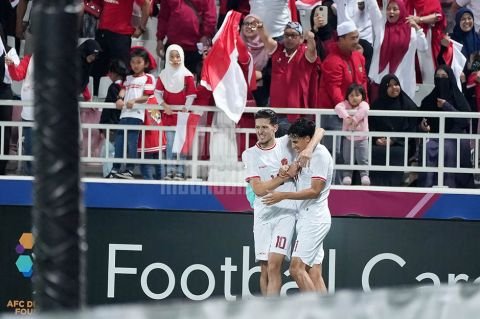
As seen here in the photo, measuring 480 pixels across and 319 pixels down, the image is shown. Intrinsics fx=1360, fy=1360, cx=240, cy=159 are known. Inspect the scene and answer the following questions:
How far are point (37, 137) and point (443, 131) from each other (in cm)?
849

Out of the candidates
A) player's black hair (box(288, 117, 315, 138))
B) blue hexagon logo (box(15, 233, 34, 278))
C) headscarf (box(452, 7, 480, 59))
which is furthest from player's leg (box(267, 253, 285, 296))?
headscarf (box(452, 7, 480, 59))

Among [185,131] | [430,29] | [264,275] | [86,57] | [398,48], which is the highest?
[430,29]

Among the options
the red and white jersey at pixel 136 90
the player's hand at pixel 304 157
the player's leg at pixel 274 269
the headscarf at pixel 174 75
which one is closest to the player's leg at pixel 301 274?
the player's leg at pixel 274 269

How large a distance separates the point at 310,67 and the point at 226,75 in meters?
0.92

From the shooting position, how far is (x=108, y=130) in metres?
14.3

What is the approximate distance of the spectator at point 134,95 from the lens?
46.7ft

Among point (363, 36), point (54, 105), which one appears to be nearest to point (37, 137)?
point (54, 105)

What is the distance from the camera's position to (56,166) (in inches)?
238

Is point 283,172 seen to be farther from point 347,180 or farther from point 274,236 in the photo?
point 347,180

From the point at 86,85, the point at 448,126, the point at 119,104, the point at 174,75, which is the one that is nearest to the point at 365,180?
the point at 448,126

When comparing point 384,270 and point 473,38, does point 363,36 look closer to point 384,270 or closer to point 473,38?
point 473,38

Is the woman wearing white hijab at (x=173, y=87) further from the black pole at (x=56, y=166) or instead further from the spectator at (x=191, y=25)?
the black pole at (x=56, y=166)

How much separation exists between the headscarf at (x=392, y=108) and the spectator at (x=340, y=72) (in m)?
0.24

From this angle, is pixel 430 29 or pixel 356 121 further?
pixel 430 29
